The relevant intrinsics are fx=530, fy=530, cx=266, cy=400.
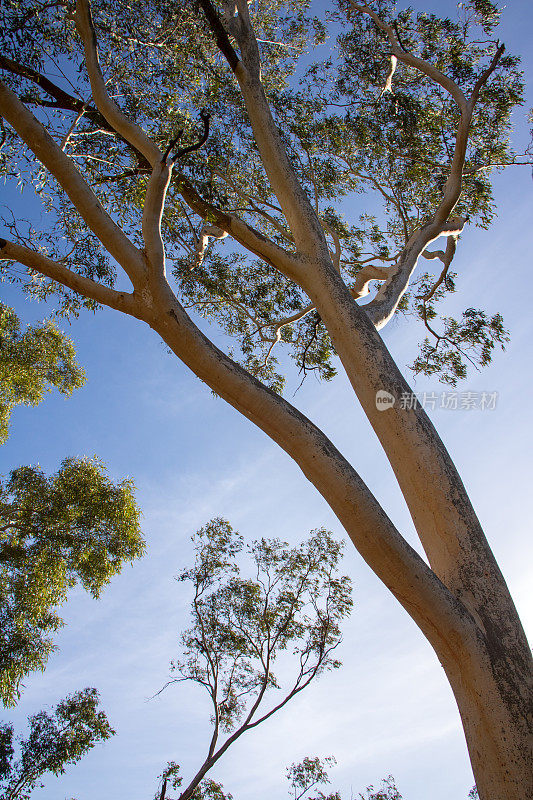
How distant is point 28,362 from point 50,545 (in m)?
3.22

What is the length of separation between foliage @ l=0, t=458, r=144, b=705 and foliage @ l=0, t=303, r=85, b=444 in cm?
152

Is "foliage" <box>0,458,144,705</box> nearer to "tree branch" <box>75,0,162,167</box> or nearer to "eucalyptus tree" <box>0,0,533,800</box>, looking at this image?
"eucalyptus tree" <box>0,0,533,800</box>

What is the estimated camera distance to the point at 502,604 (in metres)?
2.62

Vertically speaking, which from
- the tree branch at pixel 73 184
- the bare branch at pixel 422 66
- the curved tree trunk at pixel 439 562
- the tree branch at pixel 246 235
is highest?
the bare branch at pixel 422 66

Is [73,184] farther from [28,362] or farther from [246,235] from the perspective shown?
[28,362]

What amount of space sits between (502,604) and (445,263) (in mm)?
5643

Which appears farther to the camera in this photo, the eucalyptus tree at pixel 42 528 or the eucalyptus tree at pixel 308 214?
the eucalyptus tree at pixel 42 528

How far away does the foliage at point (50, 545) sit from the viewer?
7480 millimetres

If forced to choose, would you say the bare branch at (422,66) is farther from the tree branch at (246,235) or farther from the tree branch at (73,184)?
the tree branch at (73,184)

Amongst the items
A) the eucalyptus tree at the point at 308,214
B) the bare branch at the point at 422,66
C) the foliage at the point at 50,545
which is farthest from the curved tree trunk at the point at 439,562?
the foliage at the point at 50,545

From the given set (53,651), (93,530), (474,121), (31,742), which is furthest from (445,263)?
(31,742)

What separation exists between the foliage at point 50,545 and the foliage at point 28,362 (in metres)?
1.52

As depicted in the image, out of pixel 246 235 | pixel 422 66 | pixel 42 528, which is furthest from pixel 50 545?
pixel 422 66

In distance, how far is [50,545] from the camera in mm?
7934
